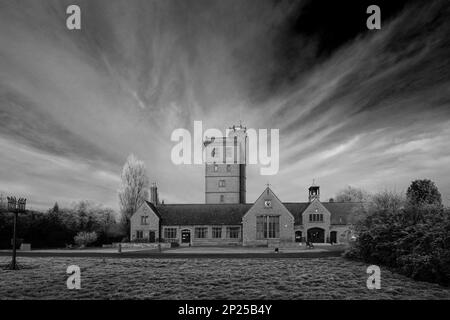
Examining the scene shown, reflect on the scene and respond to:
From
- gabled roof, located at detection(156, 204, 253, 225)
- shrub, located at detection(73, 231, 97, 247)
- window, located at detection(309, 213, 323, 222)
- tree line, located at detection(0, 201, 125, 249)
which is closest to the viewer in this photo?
tree line, located at detection(0, 201, 125, 249)

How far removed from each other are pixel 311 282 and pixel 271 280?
205cm

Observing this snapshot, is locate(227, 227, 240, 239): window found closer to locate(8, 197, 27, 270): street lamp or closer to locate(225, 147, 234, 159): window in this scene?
locate(225, 147, 234, 159): window

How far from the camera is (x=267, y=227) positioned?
50.8 metres

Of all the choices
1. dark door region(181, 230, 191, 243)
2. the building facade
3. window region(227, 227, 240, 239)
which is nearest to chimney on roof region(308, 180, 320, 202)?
the building facade

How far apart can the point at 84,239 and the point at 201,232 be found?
56.1ft

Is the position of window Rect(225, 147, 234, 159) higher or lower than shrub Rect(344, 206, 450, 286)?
higher

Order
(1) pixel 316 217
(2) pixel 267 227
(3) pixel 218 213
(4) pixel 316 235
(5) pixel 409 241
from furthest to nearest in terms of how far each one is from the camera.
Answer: (3) pixel 218 213 → (1) pixel 316 217 → (4) pixel 316 235 → (2) pixel 267 227 → (5) pixel 409 241

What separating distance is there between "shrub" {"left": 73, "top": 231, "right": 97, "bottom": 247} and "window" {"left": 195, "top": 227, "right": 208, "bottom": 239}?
49.4 ft

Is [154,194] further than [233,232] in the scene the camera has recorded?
Yes

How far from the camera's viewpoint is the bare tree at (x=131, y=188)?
59562 millimetres

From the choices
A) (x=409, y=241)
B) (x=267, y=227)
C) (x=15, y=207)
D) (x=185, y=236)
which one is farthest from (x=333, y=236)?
(x=15, y=207)

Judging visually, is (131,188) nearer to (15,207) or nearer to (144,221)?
(144,221)

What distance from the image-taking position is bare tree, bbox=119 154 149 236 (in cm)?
5956
